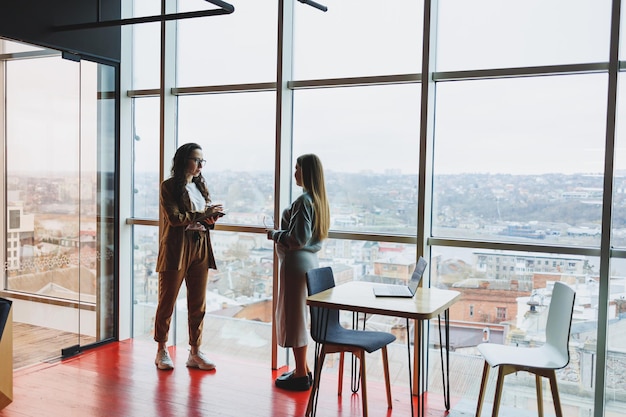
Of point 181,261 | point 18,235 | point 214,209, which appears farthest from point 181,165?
point 18,235

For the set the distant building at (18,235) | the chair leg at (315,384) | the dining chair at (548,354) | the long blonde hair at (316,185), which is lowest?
the chair leg at (315,384)

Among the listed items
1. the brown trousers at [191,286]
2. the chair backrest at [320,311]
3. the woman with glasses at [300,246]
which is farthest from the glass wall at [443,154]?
the chair backrest at [320,311]

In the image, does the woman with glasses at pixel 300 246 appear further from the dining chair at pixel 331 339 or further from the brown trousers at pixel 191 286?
the brown trousers at pixel 191 286

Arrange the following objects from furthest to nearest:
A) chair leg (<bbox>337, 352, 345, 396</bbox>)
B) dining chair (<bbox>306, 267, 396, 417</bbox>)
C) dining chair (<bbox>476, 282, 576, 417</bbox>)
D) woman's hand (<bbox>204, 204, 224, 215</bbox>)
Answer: woman's hand (<bbox>204, 204, 224, 215</bbox>) → chair leg (<bbox>337, 352, 345, 396</bbox>) → dining chair (<bbox>306, 267, 396, 417</bbox>) → dining chair (<bbox>476, 282, 576, 417</bbox>)

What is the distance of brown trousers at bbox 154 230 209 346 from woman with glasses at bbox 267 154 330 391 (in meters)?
0.75

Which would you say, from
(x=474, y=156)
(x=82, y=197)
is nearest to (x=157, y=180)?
(x=82, y=197)

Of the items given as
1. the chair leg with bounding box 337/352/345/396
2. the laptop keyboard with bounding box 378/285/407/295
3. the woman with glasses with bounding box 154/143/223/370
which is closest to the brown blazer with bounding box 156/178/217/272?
the woman with glasses with bounding box 154/143/223/370

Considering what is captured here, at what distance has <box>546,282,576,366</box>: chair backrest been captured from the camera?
351 centimetres

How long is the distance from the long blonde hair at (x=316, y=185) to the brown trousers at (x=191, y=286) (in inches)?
42.6

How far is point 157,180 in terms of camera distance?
565 cm

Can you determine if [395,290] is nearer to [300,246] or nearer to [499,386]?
[300,246]

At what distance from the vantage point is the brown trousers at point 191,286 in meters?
4.87

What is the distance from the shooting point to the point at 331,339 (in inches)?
152

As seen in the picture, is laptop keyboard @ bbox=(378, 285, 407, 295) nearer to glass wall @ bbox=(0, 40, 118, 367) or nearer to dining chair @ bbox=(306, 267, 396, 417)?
dining chair @ bbox=(306, 267, 396, 417)
